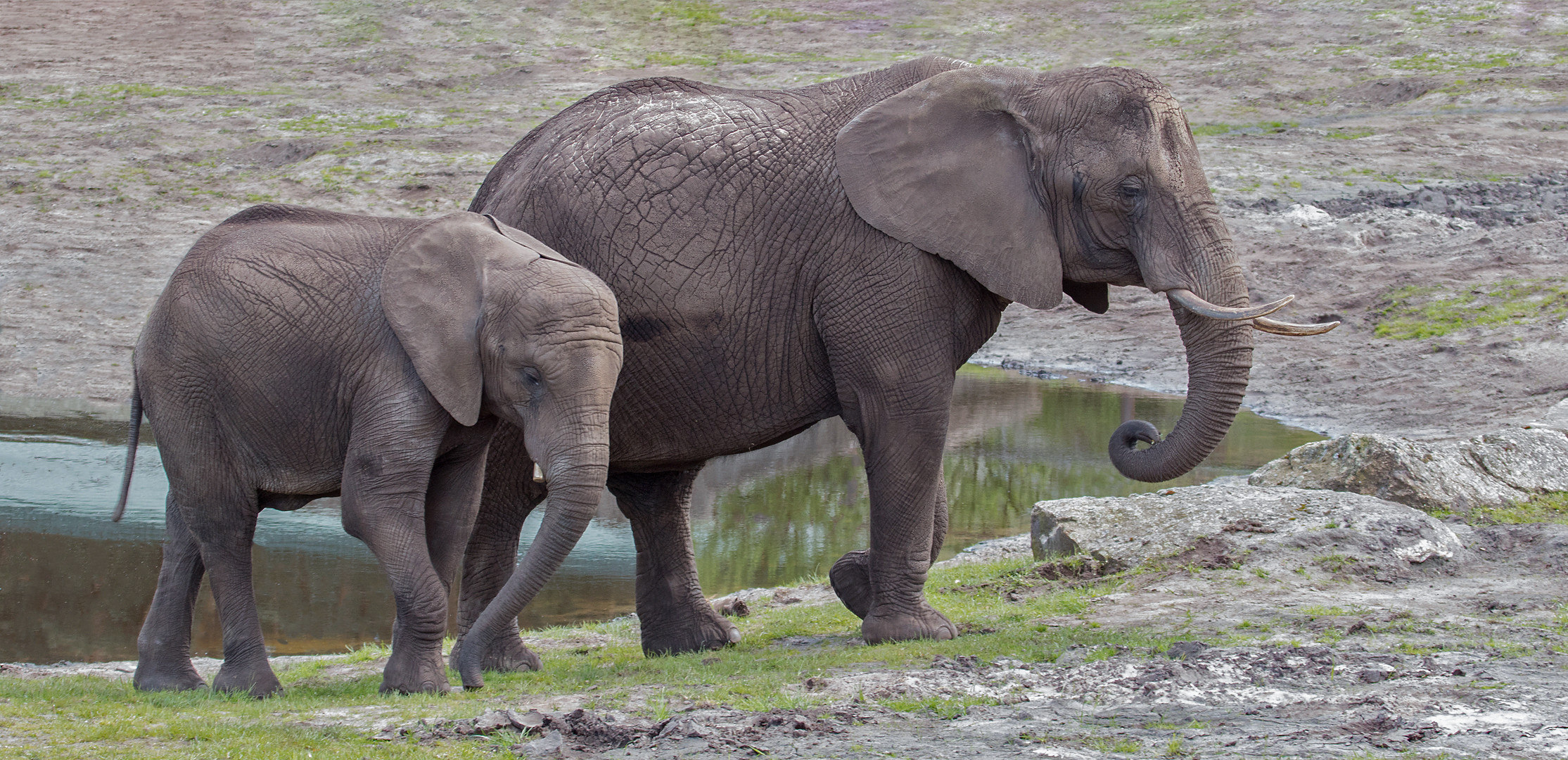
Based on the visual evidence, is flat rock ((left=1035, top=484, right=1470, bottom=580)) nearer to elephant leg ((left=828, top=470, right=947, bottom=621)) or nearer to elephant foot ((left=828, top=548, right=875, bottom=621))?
elephant leg ((left=828, top=470, right=947, bottom=621))

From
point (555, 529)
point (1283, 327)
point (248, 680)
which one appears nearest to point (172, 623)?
point (248, 680)

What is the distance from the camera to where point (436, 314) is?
24.2ft

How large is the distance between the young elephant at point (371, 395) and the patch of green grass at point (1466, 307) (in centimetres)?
1669

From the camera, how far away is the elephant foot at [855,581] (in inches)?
355

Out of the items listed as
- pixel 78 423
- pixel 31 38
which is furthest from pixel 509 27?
pixel 78 423

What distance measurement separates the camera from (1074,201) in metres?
7.98

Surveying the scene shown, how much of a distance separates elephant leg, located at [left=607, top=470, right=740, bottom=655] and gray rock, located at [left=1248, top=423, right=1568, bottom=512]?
4.52 m

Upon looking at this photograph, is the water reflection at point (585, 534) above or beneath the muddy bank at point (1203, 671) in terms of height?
beneath

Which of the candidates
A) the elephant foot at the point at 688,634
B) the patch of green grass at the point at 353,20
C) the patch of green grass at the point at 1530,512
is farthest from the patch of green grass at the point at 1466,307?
the patch of green grass at the point at 353,20

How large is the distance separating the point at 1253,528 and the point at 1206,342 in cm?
238

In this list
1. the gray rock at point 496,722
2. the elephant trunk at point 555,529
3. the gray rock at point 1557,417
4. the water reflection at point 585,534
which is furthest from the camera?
the gray rock at point 1557,417

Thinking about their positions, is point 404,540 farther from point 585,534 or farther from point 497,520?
point 585,534

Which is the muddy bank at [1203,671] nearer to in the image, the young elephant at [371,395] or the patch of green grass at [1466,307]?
the young elephant at [371,395]

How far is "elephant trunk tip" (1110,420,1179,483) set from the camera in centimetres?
804
